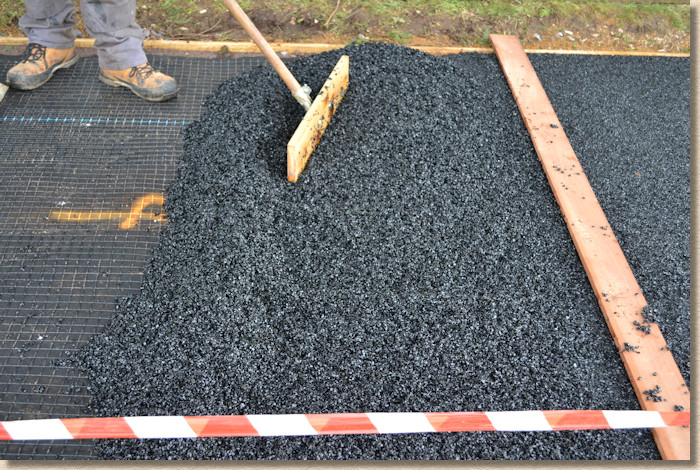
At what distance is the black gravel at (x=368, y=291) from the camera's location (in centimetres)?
185

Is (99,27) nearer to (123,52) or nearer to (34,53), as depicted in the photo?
(123,52)

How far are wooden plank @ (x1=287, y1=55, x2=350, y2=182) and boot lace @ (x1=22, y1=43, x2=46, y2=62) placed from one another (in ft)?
6.47

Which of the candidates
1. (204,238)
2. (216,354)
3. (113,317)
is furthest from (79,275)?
(216,354)

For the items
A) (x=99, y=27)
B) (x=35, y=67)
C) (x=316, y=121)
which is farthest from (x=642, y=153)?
(x=35, y=67)

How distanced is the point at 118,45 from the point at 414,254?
238cm

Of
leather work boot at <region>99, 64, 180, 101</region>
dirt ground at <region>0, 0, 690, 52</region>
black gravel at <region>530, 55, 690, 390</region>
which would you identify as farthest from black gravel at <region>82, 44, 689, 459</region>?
dirt ground at <region>0, 0, 690, 52</region>

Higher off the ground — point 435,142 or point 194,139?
point 435,142

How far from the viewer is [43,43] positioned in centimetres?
324

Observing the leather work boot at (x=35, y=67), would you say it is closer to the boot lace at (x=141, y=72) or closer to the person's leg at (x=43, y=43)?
the person's leg at (x=43, y=43)

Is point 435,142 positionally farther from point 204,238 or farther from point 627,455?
point 627,455

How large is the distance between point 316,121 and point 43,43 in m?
2.07

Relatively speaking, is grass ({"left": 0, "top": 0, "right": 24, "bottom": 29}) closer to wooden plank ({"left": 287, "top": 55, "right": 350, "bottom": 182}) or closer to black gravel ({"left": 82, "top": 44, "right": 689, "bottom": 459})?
black gravel ({"left": 82, "top": 44, "right": 689, "bottom": 459})

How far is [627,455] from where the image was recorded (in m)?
1.80

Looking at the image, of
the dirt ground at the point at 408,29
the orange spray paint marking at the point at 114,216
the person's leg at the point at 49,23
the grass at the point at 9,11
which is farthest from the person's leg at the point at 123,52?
the grass at the point at 9,11
